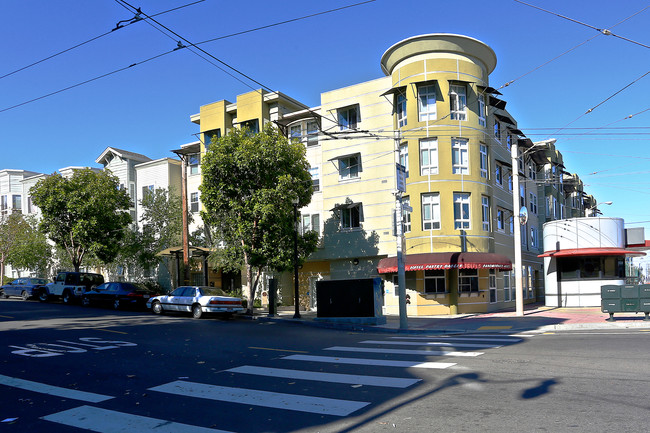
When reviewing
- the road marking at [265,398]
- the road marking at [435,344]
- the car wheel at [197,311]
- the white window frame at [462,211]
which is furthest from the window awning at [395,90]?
the road marking at [265,398]

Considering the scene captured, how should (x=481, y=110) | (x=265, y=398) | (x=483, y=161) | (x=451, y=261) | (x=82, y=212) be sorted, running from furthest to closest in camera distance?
(x=82, y=212)
(x=481, y=110)
(x=483, y=161)
(x=451, y=261)
(x=265, y=398)

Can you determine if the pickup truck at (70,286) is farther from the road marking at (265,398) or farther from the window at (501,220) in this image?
the window at (501,220)

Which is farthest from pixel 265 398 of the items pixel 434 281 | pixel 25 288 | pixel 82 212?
pixel 25 288

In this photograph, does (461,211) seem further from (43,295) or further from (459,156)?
(43,295)

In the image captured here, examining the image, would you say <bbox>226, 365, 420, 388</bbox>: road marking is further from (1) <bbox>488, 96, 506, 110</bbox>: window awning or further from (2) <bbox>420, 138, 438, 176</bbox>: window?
(1) <bbox>488, 96, 506, 110</bbox>: window awning

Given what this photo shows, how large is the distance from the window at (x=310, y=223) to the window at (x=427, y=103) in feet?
30.3

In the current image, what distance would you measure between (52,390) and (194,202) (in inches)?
1156

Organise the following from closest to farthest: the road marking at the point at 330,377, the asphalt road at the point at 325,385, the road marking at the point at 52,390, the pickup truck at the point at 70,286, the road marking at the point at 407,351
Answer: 1. the asphalt road at the point at 325,385
2. the road marking at the point at 52,390
3. the road marking at the point at 330,377
4. the road marking at the point at 407,351
5. the pickup truck at the point at 70,286

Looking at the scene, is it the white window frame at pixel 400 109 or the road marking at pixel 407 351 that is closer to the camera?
the road marking at pixel 407 351

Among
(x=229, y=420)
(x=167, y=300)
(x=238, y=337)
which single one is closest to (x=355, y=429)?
(x=229, y=420)

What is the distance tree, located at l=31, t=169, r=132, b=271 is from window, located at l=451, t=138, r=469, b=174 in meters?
22.1

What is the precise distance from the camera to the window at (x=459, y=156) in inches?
1046

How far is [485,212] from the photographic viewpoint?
27625mm

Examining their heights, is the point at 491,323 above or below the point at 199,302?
below
